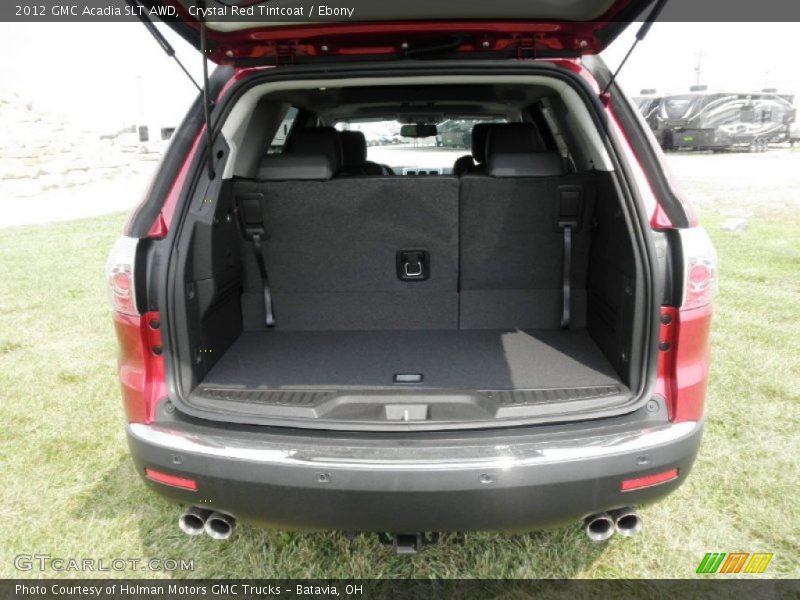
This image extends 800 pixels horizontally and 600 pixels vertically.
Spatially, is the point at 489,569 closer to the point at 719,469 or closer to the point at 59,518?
the point at 719,469

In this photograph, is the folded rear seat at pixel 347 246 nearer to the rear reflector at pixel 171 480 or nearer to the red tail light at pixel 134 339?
the red tail light at pixel 134 339

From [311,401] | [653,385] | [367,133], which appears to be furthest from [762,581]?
[367,133]

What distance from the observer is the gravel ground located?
9883 millimetres

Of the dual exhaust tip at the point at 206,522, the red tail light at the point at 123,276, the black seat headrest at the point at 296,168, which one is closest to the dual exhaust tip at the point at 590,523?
the dual exhaust tip at the point at 206,522

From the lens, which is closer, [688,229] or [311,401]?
[688,229]

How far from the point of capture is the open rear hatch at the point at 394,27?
1.71 meters

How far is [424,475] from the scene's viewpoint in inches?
62.8

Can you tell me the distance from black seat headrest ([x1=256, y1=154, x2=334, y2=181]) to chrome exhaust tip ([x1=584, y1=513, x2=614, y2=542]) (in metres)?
1.64

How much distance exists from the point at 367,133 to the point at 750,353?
2.94 metres

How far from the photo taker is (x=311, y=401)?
77.1 inches

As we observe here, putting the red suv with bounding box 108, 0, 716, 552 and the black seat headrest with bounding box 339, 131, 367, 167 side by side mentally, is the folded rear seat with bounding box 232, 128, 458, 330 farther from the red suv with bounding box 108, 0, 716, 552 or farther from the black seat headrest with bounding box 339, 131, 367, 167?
the black seat headrest with bounding box 339, 131, 367, 167

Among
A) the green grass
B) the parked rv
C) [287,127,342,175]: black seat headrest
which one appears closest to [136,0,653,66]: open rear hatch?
[287,127,342,175]: black seat headrest

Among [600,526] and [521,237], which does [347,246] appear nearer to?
[521,237]

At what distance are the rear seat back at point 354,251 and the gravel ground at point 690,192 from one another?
198 centimetres
